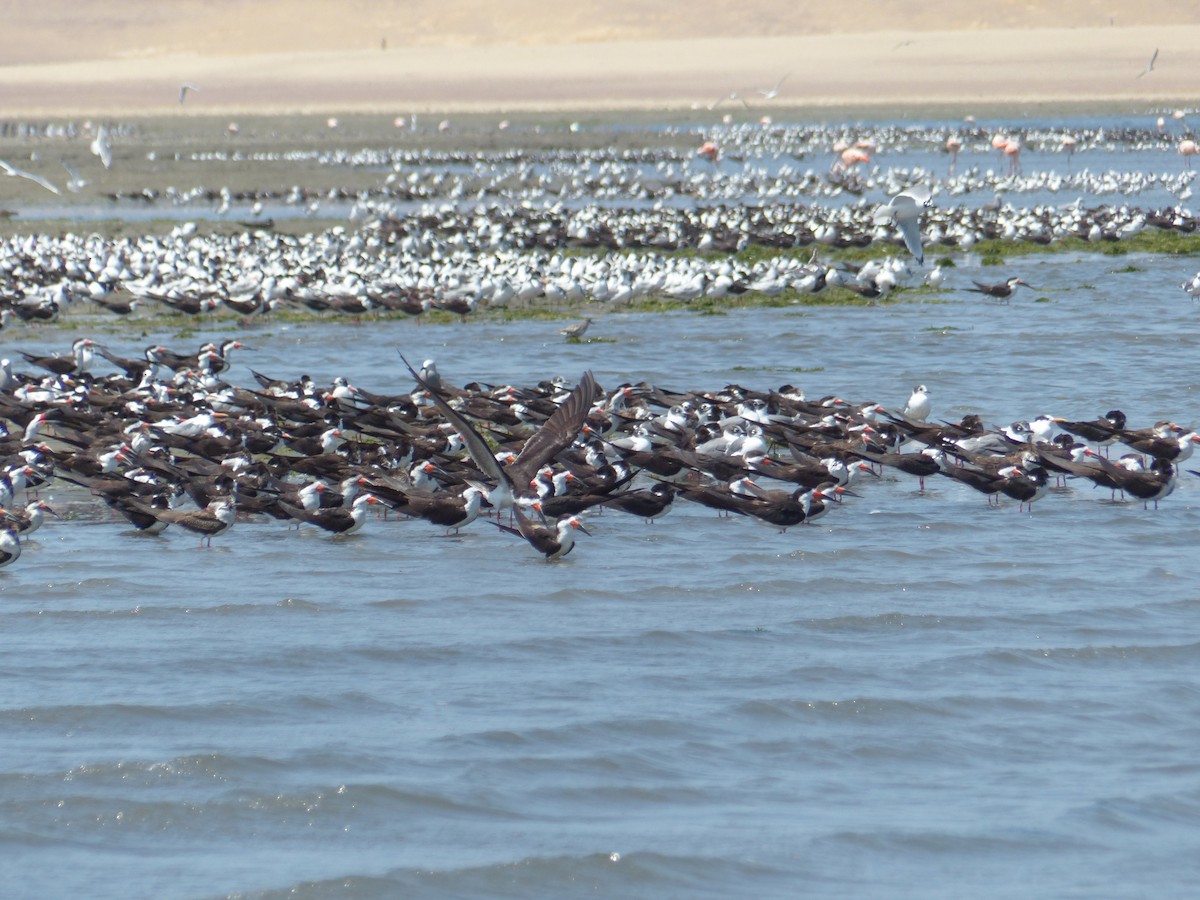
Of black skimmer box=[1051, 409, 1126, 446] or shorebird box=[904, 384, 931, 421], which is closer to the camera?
black skimmer box=[1051, 409, 1126, 446]

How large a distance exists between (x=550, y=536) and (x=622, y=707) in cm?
315

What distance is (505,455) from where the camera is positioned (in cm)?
1482

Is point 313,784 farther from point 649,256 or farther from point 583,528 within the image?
point 649,256

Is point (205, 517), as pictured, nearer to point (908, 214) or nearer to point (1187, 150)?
point (908, 214)

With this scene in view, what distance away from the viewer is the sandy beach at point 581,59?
99438 millimetres

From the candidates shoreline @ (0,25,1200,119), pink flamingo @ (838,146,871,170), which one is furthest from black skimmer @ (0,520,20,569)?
shoreline @ (0,25,1200,119)

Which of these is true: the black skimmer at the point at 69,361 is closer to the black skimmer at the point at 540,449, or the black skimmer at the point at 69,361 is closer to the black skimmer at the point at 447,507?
the black skimmer at the point at 447,507

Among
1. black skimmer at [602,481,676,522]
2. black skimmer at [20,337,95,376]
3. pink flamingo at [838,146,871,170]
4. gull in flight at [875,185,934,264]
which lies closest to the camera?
black skimmer at [602,481,676,522]

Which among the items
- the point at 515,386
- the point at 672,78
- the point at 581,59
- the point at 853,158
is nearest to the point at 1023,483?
the point at 515,386

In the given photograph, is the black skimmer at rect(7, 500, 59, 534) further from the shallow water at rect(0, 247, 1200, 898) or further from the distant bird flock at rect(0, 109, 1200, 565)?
the shallow water at rect(0, 247, 1200, 898)

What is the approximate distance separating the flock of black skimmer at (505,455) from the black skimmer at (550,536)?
0.05ft

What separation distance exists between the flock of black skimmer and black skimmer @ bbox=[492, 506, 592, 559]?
0.05ft

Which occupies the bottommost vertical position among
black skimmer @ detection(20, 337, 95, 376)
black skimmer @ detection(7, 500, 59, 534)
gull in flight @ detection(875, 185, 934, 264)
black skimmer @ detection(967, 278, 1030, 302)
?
black skimmer @ detection(20, 337, 95, 376)

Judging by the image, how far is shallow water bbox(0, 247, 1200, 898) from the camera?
24.5ft
